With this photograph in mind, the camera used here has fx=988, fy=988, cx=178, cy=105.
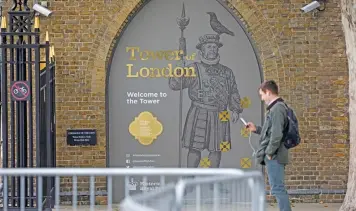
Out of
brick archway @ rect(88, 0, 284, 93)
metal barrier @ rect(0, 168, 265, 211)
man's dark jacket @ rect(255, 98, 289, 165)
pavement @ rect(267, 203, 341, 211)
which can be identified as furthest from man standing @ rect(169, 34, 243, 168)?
metal barrier @ rect(0, 168, 265, 211)

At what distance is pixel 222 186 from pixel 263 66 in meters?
7.61

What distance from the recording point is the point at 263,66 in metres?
15.7

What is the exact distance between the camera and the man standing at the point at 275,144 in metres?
11.6

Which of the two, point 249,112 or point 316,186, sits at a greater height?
point 249,112

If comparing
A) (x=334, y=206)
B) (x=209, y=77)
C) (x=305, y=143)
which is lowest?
(x=334, y=206)

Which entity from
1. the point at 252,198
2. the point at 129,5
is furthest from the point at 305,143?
the point at 252,198

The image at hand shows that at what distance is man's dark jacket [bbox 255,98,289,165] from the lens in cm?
1155

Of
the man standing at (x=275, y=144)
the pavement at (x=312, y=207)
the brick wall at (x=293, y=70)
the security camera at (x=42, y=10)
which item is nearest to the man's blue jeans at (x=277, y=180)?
the man standing at (x=275, y=144)

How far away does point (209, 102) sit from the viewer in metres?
15.8

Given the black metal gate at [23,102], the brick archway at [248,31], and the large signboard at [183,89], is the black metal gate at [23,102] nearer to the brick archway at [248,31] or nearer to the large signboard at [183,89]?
the brick archway at [248,31]

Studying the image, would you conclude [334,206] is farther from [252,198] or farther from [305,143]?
[252,198]

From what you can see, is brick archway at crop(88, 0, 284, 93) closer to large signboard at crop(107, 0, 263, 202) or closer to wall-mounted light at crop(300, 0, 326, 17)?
large signboard at crop(107, 0, 263, 202)

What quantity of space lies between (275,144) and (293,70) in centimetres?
432

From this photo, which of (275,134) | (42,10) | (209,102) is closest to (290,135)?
(275,134)
